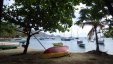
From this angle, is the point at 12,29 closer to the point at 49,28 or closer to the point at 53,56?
the point at 49,28

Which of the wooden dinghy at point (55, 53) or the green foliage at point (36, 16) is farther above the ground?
the green foliage at point (36, 16)

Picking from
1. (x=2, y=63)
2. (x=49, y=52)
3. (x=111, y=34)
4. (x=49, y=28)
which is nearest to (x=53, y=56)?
(x=49, y=52)

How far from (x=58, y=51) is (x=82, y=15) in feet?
20.8

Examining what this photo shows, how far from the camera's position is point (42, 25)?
3017 cm

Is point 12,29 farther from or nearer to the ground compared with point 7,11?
nearer to the ground

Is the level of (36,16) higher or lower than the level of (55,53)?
higher

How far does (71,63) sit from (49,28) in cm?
842

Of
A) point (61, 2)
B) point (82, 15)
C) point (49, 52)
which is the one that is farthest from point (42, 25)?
point (61, 2)

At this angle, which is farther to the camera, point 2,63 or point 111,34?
point 111,34

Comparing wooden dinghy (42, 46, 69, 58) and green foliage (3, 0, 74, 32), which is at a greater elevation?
green foliage (3, 0, 74, 32)

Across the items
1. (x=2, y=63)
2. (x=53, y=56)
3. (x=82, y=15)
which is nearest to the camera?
(x=2, y=63)

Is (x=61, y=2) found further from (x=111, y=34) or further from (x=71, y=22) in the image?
(x=111, y=34)

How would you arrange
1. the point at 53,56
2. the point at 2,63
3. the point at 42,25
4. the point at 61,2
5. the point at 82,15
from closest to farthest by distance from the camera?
the point at 61,2 < the point at 2,63 < the point at 53,56 < the point at 42,25 < the point at 82,15

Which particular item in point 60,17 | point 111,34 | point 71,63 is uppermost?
point 60,17
